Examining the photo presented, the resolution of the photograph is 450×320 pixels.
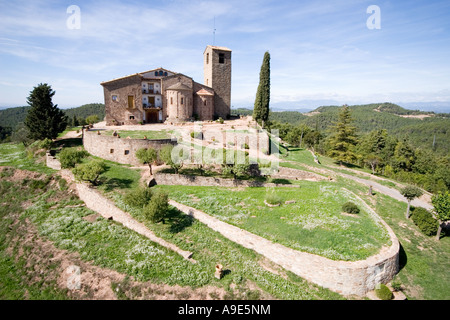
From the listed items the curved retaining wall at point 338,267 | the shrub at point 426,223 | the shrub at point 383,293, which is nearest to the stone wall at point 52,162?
the curved retaining wall at point 338,267

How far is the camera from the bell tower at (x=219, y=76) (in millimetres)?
45781

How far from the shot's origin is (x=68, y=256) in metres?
15.9

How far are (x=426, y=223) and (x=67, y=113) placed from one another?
462 ft

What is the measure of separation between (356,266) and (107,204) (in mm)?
19513

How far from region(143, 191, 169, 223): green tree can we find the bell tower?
1257 inches

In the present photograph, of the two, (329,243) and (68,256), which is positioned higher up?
(329,243)

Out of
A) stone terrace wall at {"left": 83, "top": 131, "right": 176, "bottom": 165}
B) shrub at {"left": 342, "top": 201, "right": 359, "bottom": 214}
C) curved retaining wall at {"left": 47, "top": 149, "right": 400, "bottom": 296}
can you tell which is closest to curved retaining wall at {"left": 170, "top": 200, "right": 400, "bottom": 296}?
curved retaining wall at {"left": 47, "top": 149, "right": 400, "bottom": 296}

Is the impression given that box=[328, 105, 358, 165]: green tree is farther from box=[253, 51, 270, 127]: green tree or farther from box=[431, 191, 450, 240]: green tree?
box=[431, 191, 450, 240]: green tree

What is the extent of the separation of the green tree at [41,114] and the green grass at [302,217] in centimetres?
2157

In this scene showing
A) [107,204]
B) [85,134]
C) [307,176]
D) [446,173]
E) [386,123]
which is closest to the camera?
[107,204]

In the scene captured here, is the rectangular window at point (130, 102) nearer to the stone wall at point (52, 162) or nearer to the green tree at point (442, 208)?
the stone wall at point (52, 162)

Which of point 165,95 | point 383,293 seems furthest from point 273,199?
point 165,95

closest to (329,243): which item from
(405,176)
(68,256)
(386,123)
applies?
(68,256)

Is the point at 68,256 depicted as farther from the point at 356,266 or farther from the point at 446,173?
the point at 446,173
